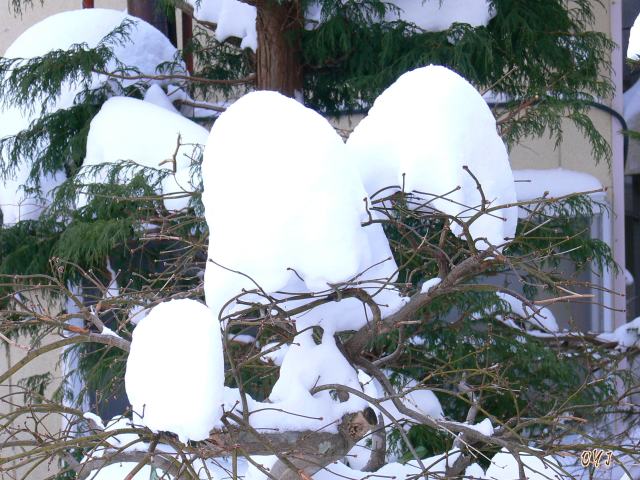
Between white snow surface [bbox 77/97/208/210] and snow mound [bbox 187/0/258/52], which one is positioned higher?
snow mound [bbox 187/0/258/52]

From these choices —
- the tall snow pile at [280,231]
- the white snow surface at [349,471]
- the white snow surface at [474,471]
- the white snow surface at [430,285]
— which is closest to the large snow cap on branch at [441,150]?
the tall snow pile at [280,231]

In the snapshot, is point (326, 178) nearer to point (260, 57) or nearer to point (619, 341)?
point (260, 57)

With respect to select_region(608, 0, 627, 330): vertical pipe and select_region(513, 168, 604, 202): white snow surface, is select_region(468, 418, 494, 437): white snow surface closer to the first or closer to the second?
select_region(513, 168, 604, 202): white snow surface

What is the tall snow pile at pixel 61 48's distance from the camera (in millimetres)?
4266

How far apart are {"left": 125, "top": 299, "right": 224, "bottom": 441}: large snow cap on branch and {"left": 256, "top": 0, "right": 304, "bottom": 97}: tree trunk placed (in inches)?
84.5

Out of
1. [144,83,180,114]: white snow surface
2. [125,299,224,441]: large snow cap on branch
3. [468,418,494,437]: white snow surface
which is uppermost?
[144,83,180,114]: white snow surface

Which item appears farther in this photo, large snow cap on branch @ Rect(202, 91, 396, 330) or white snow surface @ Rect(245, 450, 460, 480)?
white snow surface @ Rect(245, 450, 460, 480)

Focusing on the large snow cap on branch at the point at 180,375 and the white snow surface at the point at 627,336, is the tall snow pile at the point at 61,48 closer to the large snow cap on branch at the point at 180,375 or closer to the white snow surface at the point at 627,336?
the large snow cap on branch at the point at 180,375

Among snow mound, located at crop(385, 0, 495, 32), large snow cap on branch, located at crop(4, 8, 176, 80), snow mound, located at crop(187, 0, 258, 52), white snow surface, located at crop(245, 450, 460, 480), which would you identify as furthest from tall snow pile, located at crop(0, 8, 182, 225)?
white snow surface, located at crop(245, 450, 460, 480)

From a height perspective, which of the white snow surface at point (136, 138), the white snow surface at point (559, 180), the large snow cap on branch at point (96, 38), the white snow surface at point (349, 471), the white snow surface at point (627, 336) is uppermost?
the large snow cap on branch at point (96, 38)

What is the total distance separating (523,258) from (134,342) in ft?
3.15

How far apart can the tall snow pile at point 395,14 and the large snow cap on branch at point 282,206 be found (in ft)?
5.97

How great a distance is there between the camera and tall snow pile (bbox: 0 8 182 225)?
427cm

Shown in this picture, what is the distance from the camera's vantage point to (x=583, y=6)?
399 cm
